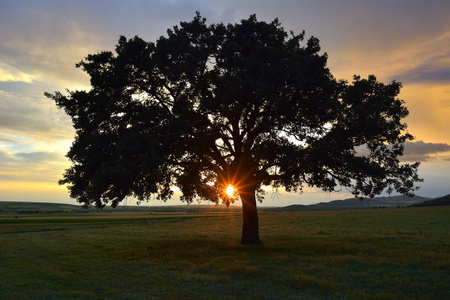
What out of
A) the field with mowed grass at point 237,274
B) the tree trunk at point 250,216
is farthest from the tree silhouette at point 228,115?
the field with mowed grass at point 237,274

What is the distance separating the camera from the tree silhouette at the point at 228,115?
21.8m

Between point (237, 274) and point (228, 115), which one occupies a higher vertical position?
point (228, 115)

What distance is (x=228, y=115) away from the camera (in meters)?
25.1

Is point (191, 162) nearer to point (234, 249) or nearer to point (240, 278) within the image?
point (234, 249)

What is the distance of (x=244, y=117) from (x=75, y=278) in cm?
1670

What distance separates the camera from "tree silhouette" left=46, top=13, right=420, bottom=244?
2184cm

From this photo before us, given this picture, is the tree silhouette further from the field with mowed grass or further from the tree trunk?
the field with mowed grass

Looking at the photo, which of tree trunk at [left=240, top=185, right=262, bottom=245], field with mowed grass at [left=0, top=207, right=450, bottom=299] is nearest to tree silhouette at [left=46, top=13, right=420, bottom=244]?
tree trunk at [left=240, top=185, right=262, bottom=245]

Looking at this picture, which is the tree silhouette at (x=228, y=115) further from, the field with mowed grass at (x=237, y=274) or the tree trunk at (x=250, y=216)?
the field with mowed grass at (x=237, y=274)

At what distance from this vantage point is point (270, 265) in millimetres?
18453

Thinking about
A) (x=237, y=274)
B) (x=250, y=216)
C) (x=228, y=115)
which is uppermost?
(x=228, y=115)

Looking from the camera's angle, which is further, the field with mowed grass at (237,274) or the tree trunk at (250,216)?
the tree trunk at (250,216)

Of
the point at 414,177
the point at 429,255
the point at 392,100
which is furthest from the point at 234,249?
the point at 392,100

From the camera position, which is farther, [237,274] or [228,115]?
[228,115]
